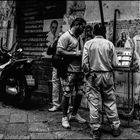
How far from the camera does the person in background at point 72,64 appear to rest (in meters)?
5.16

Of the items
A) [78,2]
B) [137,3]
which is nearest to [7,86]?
[78,2]

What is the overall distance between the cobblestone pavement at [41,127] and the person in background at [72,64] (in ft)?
0.94

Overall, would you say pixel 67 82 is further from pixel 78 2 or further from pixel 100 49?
pixel 78 2

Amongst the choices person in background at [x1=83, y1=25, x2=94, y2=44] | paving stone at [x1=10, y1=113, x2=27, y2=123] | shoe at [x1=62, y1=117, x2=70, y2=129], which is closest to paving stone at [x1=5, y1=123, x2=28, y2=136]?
paving stone at [x1=10, y1=113, x2=27, y2=123]

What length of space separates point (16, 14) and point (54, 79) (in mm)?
3846

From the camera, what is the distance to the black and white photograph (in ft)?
15.5

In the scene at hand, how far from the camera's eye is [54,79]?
6.57 metres

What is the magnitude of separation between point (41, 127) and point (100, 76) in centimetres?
156

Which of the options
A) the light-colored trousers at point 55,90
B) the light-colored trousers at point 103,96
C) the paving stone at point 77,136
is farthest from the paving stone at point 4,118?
the light-colored trousers at point 103,96

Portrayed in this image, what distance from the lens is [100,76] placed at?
4656mm

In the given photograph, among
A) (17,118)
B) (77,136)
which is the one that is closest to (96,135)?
(77,136)

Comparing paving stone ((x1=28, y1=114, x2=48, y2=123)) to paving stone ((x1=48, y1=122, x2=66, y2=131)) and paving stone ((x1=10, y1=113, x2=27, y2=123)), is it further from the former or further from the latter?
paving stone ((x1=48, y1=122, x2=66, y2=131))

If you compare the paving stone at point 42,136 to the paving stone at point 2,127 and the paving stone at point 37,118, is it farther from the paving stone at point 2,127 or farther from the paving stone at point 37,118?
the paving stone at point 37,118

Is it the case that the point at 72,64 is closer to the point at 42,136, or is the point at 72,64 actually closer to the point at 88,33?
the point at 42,136
